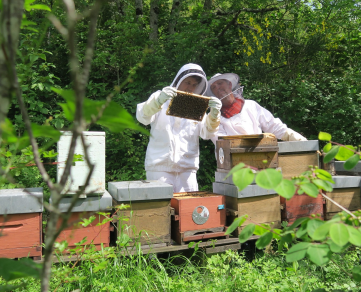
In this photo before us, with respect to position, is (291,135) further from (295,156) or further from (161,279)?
(161,279)

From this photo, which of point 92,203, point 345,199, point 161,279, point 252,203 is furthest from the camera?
point 345,199

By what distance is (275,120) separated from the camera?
3.90m

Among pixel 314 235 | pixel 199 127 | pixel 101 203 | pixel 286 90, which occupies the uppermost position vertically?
pixel 286 90

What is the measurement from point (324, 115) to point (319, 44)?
4.76ft

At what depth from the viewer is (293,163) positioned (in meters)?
3.13

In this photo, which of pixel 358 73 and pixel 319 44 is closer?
pixel 358 73

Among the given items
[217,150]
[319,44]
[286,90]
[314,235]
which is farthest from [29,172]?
[319,44]

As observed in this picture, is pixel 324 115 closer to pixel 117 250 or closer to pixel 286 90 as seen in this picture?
pixel 286 90

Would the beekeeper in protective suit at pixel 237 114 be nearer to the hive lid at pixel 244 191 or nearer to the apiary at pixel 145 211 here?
the hive lid at pixel 244 191

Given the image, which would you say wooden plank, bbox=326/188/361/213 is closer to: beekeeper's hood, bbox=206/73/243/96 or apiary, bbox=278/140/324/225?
apiary, bbox=278/140/324/225

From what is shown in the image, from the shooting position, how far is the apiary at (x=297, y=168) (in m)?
3.00

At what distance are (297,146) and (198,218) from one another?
122 cm

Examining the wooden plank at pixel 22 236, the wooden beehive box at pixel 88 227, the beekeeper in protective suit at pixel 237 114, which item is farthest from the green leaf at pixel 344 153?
the beekeeper in protective suit at pixel 237 114

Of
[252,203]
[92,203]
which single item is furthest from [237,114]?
[92,203]
